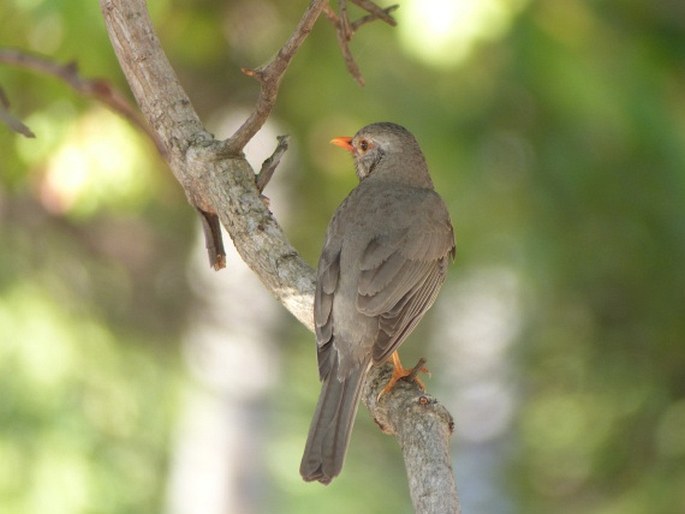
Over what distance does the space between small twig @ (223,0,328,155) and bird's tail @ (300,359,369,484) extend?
40.9 inches

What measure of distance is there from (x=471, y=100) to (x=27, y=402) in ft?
14.2

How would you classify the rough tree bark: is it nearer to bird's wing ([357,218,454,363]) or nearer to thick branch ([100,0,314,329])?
thick branch ([100,0,314,329])

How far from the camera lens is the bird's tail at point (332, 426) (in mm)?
4613

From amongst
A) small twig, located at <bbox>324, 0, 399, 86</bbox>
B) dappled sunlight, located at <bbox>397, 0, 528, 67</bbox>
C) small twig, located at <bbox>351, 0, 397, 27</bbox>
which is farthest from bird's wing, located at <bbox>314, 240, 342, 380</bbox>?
dappled sunlight, located at <bbox>397, 0, 528, 67</bbox>

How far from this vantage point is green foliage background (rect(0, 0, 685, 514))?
8.28m

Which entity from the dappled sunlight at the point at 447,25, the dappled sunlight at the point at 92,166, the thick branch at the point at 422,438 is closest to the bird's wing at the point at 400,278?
the thick branch at the point at 422,438

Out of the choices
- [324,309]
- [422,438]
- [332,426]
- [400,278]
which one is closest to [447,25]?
[400,278]

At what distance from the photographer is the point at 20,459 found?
1012 cm

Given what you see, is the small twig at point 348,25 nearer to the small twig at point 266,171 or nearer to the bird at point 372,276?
the small twig at point 266,171

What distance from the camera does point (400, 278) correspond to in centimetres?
Answer: 580

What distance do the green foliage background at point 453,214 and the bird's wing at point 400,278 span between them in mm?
2164

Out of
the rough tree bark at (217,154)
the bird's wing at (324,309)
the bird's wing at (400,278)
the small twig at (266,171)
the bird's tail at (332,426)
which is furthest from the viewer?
the bird's wing at (400,278)

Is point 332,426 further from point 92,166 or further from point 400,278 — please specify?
point 92,166

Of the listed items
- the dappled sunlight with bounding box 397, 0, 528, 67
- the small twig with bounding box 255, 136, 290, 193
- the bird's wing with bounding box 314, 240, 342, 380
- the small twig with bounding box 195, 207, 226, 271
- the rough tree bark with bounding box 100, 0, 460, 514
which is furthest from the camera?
the dappled sunlight with bounding box 397, 0, 528, 67
